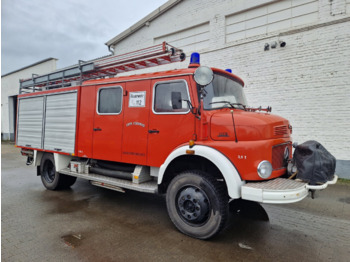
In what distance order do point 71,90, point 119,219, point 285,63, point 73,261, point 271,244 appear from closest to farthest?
point 73,261 < point 271,244 < point 119,219 < point 71,90 < point 285,63

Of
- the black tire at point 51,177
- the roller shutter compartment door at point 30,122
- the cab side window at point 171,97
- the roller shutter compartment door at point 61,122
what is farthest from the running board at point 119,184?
the roller shutter compartment door at point 30,122

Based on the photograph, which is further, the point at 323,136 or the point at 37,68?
the point at 37,68

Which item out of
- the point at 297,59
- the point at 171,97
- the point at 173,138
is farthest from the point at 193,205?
the point at 297,59

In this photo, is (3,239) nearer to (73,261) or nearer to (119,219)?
(73,261)

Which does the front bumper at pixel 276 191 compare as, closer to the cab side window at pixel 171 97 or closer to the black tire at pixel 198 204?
the black tire at pixel 198 204

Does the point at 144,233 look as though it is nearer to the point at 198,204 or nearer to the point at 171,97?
the point at 198,204

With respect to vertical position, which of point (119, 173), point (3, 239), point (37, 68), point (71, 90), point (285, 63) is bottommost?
point (3, 239)

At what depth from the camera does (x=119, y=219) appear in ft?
13.6

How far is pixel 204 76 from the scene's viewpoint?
328cm

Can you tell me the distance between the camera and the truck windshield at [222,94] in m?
3.60

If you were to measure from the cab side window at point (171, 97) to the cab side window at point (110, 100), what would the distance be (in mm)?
902

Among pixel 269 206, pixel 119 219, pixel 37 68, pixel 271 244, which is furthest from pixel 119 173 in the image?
pixel 37 68

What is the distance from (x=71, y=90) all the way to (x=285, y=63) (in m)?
6.81

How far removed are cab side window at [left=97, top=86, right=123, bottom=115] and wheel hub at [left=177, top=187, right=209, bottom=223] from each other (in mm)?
2115
